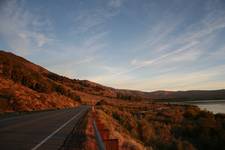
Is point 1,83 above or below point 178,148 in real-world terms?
above

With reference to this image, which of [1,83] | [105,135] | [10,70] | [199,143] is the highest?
[10,70]

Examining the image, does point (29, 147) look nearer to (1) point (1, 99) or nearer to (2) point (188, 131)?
(2) point (188, 131)

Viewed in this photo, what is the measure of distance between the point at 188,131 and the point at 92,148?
14481 millimetres

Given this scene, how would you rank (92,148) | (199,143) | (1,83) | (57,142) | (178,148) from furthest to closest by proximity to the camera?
(1,83) < (199,143) < (178,148) < (57,142) < (92,148)

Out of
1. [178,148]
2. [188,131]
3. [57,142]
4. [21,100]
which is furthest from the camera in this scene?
[21,100]

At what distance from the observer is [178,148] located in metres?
15.0

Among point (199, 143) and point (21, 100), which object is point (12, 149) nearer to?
point (199, 143)

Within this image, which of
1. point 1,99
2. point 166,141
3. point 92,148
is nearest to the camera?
point 92,148

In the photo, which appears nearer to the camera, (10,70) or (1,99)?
(1,99)

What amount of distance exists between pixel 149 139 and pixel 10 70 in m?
55.6

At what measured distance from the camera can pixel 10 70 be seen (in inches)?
2635

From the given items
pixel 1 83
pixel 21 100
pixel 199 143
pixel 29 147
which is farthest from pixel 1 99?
pixel 29 147

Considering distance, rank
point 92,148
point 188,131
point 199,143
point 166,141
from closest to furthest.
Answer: point 92,148
point 166,141
point 199,143
point 188,131

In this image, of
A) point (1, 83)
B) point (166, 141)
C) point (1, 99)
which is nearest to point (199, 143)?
point (166, 141)
